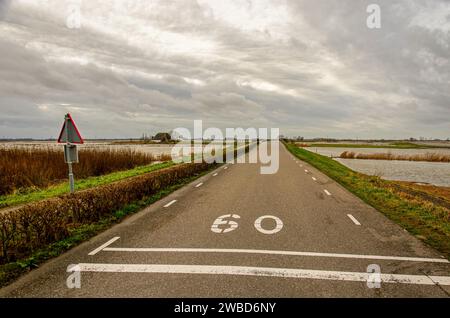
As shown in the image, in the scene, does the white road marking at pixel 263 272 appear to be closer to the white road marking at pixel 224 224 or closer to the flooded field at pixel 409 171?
the white road marking at pixel 224 224

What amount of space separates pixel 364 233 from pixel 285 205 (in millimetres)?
3412

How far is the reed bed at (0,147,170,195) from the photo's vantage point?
1698 cm

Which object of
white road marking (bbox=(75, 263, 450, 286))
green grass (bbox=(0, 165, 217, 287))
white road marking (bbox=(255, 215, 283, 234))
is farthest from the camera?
Result: white road marking (bbox=(255, 215, 283, 234))

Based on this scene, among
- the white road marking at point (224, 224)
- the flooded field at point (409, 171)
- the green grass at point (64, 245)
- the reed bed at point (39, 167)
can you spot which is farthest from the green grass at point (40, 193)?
the flooded field at point (409, 171)

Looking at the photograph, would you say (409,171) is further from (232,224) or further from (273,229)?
(232,224)

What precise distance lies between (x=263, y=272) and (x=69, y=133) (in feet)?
25.3

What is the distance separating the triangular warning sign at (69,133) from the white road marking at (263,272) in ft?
18.6

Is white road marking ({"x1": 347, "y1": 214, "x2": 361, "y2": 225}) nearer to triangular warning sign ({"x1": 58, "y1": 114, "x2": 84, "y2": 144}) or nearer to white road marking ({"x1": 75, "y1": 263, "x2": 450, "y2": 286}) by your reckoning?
white road marking ({"x1": 75, "y1": 263, "x2": 450, "y2": 286})

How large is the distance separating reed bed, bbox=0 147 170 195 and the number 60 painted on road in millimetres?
12234

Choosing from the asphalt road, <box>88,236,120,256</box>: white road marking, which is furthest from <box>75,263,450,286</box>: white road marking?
<box>88,236,120,256</box>: white road marking

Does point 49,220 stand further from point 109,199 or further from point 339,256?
point 339,256

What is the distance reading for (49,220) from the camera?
6.81 metres

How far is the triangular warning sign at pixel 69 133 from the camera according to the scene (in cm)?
1000
